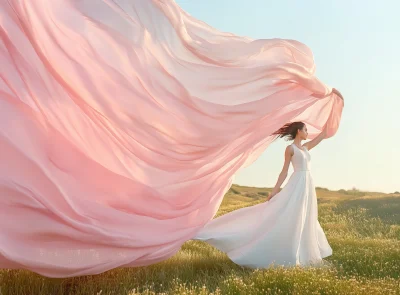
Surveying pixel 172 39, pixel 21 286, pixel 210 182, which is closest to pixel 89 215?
pixel 21 286

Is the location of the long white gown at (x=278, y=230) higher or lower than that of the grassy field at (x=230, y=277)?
higher

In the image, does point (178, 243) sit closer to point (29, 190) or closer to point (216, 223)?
point (216, 223)

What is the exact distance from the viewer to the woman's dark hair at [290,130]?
402 inches

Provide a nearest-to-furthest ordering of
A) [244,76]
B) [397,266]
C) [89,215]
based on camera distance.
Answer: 1. [89,215]
2. [244,76]
3. [397,266]

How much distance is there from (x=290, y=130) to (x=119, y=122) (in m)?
4.08

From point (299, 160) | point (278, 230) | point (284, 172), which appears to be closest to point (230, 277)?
point (278, 230)

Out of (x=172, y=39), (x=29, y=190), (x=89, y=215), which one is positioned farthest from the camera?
(x=172, y=39)

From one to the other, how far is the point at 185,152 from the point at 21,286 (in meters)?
3.55

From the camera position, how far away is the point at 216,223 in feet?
32.6

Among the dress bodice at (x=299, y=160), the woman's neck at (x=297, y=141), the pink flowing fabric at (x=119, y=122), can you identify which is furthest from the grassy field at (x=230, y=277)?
the woman's neck at (x=297, y=141)

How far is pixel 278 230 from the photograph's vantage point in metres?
9.31

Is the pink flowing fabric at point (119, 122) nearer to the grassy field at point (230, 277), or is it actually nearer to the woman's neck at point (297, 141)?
the grassy field at point (230, 277)

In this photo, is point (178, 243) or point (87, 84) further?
point (178, 243)

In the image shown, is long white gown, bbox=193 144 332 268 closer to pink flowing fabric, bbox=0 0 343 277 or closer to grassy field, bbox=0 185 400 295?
grassy field, bbox=0 185 400 295
